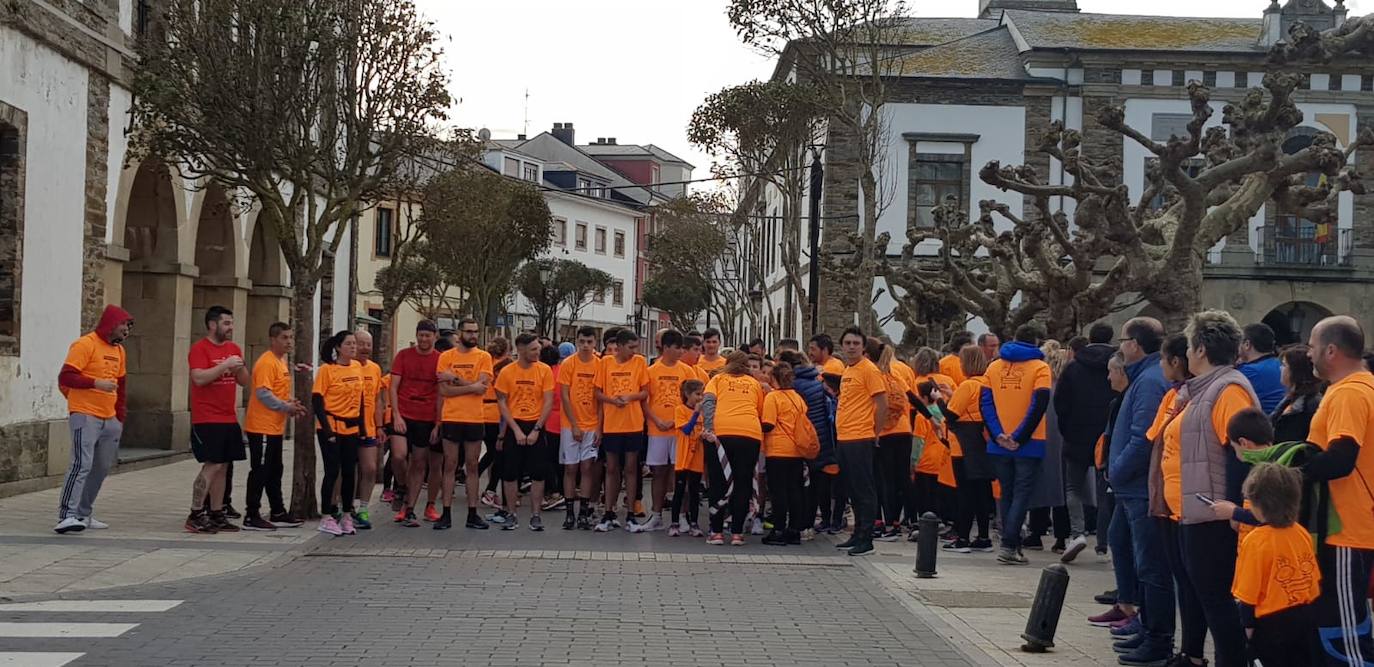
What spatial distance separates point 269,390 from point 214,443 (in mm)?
711

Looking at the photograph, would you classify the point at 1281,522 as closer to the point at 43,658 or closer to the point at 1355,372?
the point at 1355,372

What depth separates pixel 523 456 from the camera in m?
14.5

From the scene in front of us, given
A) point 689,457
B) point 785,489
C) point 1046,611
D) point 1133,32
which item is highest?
point 1133,32

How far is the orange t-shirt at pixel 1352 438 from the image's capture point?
649 cm

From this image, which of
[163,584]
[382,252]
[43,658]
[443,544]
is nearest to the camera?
[43,658]

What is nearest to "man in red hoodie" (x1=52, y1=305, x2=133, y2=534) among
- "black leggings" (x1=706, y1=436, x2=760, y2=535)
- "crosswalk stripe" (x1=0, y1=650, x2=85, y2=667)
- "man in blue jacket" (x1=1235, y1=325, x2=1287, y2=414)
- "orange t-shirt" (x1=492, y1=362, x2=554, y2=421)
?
"orange t-shirt" (x1=492, y1=362, x2=554, y2=421)

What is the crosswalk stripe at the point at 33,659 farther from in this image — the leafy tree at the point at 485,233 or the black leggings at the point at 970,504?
the leafy tree at the point at 485,233

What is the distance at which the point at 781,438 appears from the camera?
1371 centimetres

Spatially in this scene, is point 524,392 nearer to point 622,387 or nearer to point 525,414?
point 525,414

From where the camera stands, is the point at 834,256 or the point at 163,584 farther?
the point at 834,256

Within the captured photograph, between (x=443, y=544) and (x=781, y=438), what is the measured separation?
323cm

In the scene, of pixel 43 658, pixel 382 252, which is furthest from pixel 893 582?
pixel 382 252

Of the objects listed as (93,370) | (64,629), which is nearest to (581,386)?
(93,370)

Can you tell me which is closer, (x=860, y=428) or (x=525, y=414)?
(x=860, y=428)
